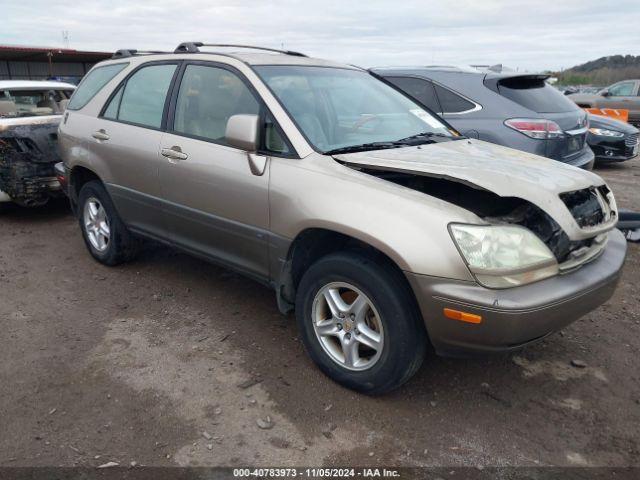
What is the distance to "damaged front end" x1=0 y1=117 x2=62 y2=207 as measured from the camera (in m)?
5.73

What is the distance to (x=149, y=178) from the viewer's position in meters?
3.90

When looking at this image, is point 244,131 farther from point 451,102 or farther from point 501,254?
point 451,102

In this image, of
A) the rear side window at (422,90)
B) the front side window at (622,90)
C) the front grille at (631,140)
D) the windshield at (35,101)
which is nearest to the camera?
the rear side window at (422,90)

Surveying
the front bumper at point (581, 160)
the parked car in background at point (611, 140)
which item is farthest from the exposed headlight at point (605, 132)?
the front bumper at point (581, 160)

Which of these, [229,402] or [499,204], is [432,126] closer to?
[499,204]

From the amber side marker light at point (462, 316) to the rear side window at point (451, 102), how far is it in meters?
3.91

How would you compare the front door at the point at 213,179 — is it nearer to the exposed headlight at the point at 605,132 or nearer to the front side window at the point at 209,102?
the front side window at the point at 209,102

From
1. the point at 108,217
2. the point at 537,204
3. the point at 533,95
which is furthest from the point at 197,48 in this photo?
the point at 533,95

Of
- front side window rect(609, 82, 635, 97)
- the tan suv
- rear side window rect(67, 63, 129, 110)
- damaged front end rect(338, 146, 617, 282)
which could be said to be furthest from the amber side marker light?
front side window rect(609, 82, 635, 97)

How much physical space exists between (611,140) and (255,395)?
885 centimetres

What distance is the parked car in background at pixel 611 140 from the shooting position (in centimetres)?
938

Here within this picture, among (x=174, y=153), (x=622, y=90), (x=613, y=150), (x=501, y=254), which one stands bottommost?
(x=613, y=150)

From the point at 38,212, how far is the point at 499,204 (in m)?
5.97

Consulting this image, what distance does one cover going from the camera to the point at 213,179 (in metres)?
3.37
